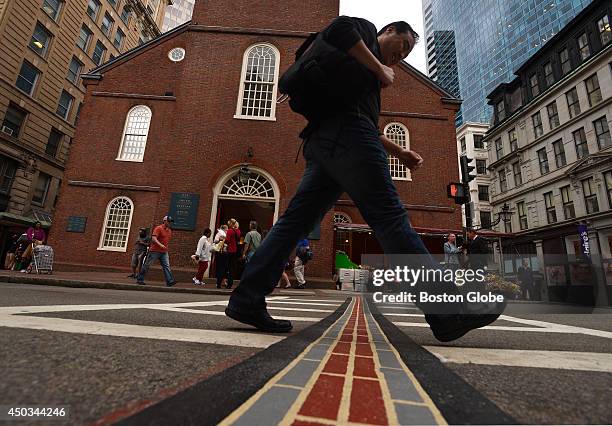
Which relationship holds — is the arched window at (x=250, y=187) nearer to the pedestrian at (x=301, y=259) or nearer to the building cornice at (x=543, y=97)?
the pedestrian at (x=301, y=259)

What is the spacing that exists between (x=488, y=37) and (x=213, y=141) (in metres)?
67.9

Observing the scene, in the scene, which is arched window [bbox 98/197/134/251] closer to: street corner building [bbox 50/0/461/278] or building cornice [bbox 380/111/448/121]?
street corner building [bbox 50/0/461/278]

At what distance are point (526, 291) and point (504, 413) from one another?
2039 centimetres

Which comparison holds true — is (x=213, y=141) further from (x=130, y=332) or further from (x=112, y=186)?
(x=130, y=332)

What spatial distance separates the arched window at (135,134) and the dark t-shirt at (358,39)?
1616 centimetres

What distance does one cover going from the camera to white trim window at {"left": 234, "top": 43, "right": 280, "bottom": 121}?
44.8ft

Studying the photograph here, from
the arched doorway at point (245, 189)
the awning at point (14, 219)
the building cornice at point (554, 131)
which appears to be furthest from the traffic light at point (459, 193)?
the awning at point (14, 219)

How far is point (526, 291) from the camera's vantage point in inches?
678

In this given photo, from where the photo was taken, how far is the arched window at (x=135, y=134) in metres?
15.8

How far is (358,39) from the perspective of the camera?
1.73 m

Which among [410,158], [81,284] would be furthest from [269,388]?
[81,284]

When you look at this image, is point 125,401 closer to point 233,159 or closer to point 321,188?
point 321,188

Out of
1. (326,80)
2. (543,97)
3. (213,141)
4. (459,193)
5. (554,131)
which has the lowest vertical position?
(326,80)

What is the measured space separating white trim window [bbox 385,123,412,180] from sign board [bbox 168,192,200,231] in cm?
966
